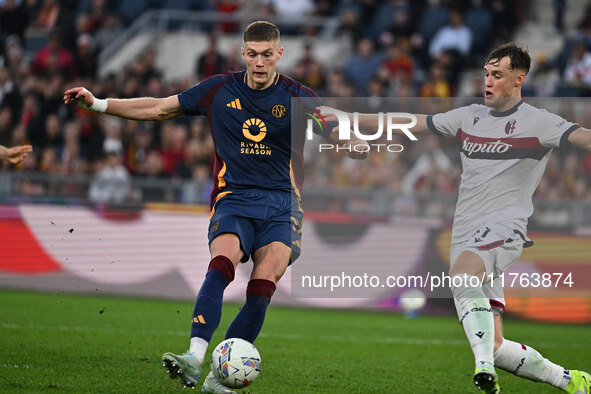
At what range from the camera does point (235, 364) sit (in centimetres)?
607

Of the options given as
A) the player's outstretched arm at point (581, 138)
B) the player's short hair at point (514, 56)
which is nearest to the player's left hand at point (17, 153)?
the player's short hair at point (514, 56)

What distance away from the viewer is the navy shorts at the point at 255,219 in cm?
666

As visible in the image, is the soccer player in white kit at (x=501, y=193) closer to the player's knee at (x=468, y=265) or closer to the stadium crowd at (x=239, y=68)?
the player's knee at (x=468, y=265)

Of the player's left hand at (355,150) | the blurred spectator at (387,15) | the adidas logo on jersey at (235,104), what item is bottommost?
the player's left hand at (355,150)

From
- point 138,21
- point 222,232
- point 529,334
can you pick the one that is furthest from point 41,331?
point 138,21

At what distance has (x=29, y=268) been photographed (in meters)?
14.2

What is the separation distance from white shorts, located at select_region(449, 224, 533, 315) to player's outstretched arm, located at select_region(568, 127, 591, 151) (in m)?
0.75

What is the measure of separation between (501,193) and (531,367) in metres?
1.28

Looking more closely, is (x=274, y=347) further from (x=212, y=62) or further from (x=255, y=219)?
(x=212, y=62)

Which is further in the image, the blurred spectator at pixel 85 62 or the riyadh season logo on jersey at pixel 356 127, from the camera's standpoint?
the blurred spectator at pixel 85 62

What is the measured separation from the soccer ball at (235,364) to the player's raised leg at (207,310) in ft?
0.40

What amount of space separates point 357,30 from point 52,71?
612cm

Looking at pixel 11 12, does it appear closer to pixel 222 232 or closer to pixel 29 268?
pixel 29 268

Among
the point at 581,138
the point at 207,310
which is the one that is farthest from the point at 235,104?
the point at 581,138
